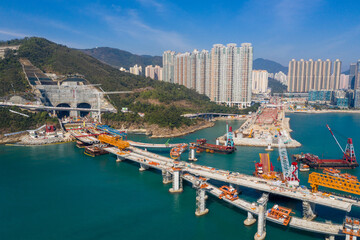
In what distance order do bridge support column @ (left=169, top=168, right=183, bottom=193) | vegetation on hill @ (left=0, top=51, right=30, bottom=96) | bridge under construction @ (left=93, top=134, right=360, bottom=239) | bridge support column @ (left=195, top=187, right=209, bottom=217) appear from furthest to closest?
vegetation on hill @ (left=0, top=51, right=30, bottom=96)
bridge support column @ (left=169, top=168, right=183, bottom=193)
bridge support column @ (left=195, top=187, right=209, bottom=217)
bridge under construction @ (left=93, top=134, right=360, bottom=239)

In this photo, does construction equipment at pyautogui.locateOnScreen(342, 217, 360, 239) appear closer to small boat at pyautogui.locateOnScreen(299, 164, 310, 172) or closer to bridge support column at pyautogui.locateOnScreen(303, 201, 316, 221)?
bridge support column at pyautogui.locateOnScreen(303, 201, 316, 221)

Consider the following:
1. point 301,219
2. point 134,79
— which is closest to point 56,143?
point 301,219

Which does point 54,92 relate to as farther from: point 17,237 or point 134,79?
point 17,237

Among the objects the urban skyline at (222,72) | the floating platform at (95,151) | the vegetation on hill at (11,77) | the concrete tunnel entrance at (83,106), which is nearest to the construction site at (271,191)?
the floating platform at (95,151)

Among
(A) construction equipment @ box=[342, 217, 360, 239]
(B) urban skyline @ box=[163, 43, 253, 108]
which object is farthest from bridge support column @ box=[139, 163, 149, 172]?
(B) urban skyline @ box=[163, 43, 253, 108]

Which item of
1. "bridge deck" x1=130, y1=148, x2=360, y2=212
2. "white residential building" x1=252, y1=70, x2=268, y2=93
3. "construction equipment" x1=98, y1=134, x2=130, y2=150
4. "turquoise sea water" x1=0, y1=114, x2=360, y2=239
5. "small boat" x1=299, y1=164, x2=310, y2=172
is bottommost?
"turquoise sea water" x1=0, y1=114, x2=360, y2=239

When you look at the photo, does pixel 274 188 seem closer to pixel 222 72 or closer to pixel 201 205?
pixel 201 205
